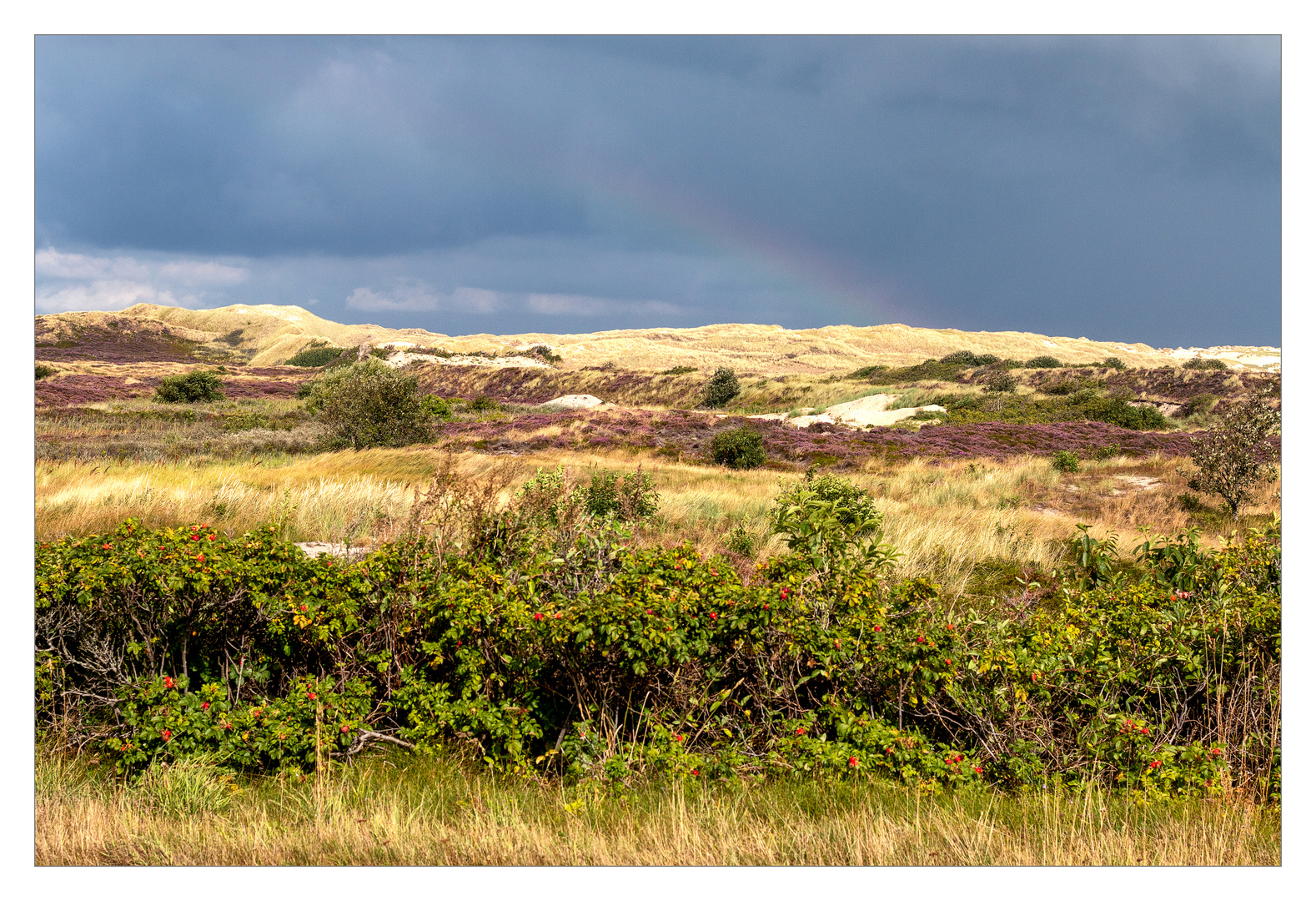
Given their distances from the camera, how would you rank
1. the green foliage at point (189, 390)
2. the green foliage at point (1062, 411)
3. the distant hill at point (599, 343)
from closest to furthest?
the green foliage at point (1062, 411)
the green foliage at point (189, 390)
the distant hill at point (599, 343)

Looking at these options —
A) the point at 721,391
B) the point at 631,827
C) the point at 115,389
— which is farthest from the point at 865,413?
the point at 115,389

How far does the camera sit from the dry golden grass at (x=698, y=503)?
9156 mm

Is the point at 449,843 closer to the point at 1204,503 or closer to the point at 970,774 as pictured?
the point at 970,774

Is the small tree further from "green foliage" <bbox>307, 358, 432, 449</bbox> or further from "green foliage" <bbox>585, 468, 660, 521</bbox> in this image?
"green foliage" <bbox>307, 358, 432, 449</bbox>

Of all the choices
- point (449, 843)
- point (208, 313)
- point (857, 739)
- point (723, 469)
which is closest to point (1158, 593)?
point (857, 739)

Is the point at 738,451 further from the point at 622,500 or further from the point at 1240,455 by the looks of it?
the point at 622,500

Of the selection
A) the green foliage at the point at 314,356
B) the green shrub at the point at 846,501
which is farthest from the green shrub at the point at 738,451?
the green foliage at the point at 314,356

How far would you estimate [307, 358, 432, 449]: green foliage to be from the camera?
23594 millimetres

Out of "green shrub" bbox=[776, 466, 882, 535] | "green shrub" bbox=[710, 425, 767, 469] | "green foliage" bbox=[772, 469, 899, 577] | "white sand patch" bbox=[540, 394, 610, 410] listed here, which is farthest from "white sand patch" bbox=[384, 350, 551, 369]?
"green foliage" bbox=[772, 469, 899, 577]

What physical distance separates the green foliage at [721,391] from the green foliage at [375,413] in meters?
34.9

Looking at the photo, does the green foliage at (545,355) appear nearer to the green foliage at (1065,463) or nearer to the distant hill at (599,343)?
the distant hill at (599,343)

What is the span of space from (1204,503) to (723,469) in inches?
465

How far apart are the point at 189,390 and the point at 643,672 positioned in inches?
1857
